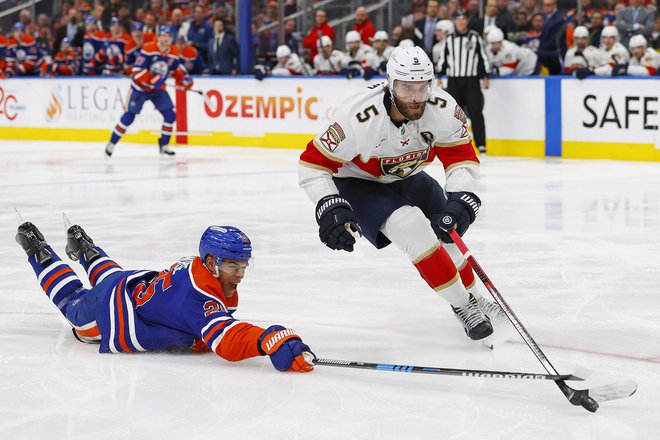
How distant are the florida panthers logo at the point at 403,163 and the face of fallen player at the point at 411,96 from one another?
8.8 inches

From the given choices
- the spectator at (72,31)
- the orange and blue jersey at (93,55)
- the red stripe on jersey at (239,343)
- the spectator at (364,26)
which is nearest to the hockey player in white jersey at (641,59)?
the spectator at (364,26)

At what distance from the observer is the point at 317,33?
13.2 metres

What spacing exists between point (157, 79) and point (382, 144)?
8.23 meters

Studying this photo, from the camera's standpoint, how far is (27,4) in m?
16.8

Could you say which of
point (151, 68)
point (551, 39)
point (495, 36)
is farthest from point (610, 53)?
point (151, 68)

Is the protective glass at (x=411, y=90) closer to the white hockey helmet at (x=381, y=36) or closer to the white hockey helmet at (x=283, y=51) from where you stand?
the white hockey helmet at (x=381, y=36)

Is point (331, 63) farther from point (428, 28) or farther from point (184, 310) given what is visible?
point (184, 310)

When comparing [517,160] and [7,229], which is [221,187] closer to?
[7,229]

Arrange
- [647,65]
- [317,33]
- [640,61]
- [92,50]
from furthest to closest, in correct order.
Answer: [92,50] < [317,33] < [640,61] < [647,65]

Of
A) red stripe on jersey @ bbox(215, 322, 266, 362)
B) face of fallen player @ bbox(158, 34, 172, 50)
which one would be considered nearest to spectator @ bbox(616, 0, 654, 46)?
face of fallen player @ bbox(158, 34, 172, 50)

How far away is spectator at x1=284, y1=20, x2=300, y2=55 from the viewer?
44.5 ft

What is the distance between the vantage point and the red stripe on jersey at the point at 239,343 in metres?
3.45

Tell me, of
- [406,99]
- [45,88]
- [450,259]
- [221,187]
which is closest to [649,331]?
[450,259]

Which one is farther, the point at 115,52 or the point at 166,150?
the point at 115,52
